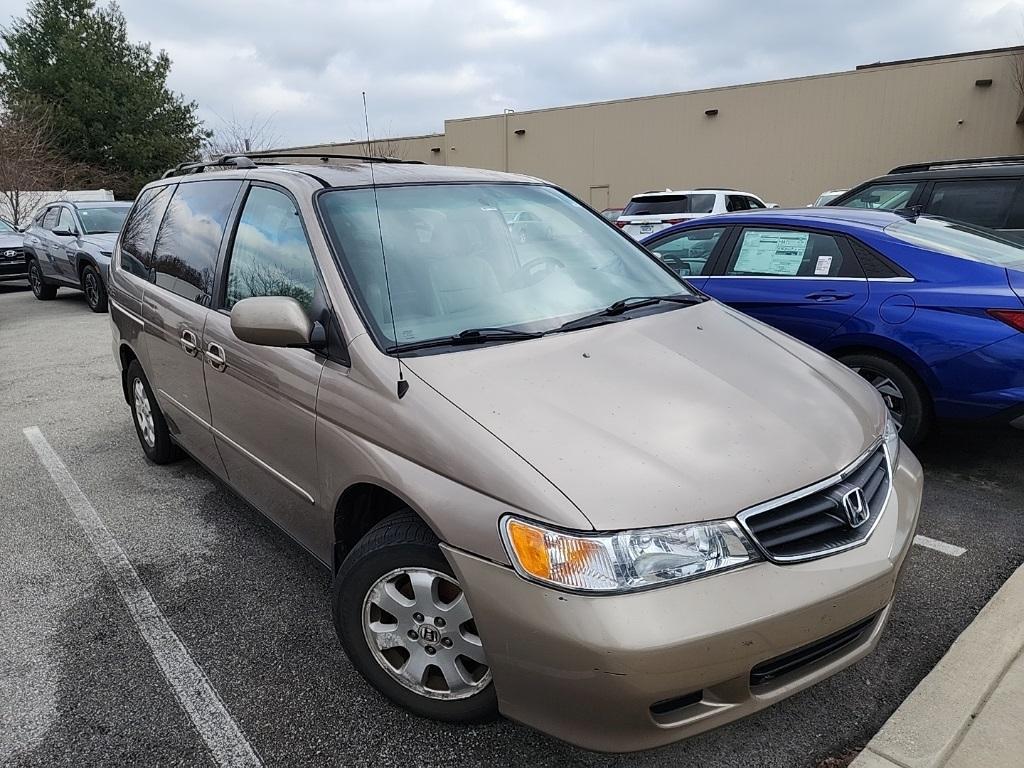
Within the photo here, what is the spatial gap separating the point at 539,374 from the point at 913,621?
1.84 m

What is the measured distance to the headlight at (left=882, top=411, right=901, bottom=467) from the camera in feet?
7.57

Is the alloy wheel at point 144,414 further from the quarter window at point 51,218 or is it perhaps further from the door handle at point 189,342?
the quarter window at point 51,218

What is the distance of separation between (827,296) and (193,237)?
12.0 ft

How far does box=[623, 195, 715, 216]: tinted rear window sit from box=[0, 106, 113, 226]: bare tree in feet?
61.3

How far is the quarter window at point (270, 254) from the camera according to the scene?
2.63m

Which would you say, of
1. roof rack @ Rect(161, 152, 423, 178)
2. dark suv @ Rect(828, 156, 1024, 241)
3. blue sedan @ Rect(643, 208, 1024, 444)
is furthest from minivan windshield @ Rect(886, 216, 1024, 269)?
roof rack @ Rect(161, 152, 423, 178)

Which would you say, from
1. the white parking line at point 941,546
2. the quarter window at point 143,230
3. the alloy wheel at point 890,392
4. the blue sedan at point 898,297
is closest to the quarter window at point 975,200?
the blue sedan at point 898,297

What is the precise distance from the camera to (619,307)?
2.78m

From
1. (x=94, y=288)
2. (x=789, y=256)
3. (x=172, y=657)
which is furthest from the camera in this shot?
(x=94, y=288)

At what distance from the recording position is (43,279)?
1219 cm

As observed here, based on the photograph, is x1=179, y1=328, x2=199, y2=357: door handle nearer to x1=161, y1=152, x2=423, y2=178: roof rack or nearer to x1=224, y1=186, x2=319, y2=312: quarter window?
x1=224, y1=186, x2=319, y2=312: quarter window

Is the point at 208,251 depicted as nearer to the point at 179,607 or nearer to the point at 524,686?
the point at 179,607

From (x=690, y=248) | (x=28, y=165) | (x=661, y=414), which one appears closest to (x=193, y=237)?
(x=661, y=414)

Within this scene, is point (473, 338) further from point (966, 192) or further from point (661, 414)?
point (966, 192)
